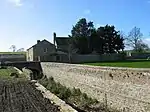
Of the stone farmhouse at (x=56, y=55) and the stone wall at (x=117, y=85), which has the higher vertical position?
the stone farmhouse at (x=56, y=55)

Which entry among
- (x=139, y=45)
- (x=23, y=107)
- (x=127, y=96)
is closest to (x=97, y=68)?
(x=127, y=96)

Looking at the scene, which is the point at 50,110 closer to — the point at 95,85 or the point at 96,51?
the point at 95,85

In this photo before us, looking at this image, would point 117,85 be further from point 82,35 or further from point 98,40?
point 82,35

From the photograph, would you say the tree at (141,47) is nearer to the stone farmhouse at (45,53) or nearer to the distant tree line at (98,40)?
the distant tree line at (98,40)

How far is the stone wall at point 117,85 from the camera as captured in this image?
16922 mm

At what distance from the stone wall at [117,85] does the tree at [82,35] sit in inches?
1905

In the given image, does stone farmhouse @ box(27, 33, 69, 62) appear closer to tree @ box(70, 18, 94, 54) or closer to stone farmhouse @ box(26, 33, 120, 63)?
stone farmhouse @ box(26, 33, 120, 63)

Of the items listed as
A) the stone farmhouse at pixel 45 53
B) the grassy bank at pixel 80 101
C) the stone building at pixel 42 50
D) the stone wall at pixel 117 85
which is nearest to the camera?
the stone wall at pixel 117 85

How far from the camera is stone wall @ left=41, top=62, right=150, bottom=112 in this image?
55.5 ft

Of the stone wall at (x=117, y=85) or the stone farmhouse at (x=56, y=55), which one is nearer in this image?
the stone wall at (x=117, y=85)

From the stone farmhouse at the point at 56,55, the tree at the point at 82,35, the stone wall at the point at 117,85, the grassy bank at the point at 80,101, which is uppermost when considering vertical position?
the tree at the point at 82,35

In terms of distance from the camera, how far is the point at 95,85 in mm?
23828

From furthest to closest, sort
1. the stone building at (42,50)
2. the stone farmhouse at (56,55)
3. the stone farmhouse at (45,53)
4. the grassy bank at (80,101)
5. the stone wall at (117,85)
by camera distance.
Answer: the stone building at (42,50) < the stone farmhouse at (45,53) < the stone farmhouse at (56,55) < the grassy bank at (80,101) < the stone wall at (117,85)

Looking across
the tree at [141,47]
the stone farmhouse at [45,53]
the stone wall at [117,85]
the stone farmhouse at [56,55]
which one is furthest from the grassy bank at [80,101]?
the tree at [141,47]
